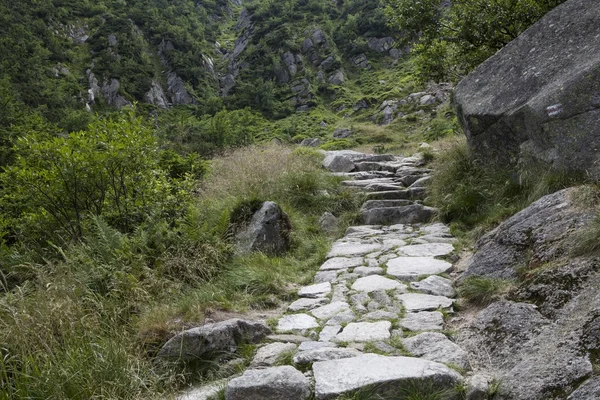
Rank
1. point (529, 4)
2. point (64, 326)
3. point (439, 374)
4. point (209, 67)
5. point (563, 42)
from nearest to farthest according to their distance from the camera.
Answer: point (439, 374)
point (64, 326)
point (563, 42)
point (529, 4)
point (209, 67)

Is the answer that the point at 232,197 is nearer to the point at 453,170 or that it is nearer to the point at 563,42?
the point at 453,170

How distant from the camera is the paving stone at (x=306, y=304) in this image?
3609 mm

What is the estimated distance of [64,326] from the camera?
2.74m

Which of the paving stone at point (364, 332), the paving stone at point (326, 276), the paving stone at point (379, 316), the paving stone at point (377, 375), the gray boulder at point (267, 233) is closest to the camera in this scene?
the paving stone at point (377, 375)

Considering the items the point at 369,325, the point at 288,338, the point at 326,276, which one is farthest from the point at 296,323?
the point at 326,276

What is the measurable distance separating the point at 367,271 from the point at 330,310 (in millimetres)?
1000

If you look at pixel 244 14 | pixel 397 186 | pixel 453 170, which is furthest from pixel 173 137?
pixel 244 14

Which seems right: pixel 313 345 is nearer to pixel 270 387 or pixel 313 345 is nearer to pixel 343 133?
pixel 270 387

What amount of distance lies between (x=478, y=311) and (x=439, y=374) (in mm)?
1008

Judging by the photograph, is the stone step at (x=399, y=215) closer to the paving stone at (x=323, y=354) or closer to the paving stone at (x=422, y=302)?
the paving stone at (x=422, y=302)

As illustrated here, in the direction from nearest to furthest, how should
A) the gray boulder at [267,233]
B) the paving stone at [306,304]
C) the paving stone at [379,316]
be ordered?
the paving stone at [379,316], the paving stone at [306,304], the gray boulder at [267,233]

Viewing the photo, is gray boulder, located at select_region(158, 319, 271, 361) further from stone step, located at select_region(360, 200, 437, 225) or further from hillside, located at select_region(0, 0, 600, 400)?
stone step, located at select_region(360, 200, 437, 225)

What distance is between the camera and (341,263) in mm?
4742

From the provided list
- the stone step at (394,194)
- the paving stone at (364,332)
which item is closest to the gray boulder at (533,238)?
the paving stone at (364,332)
